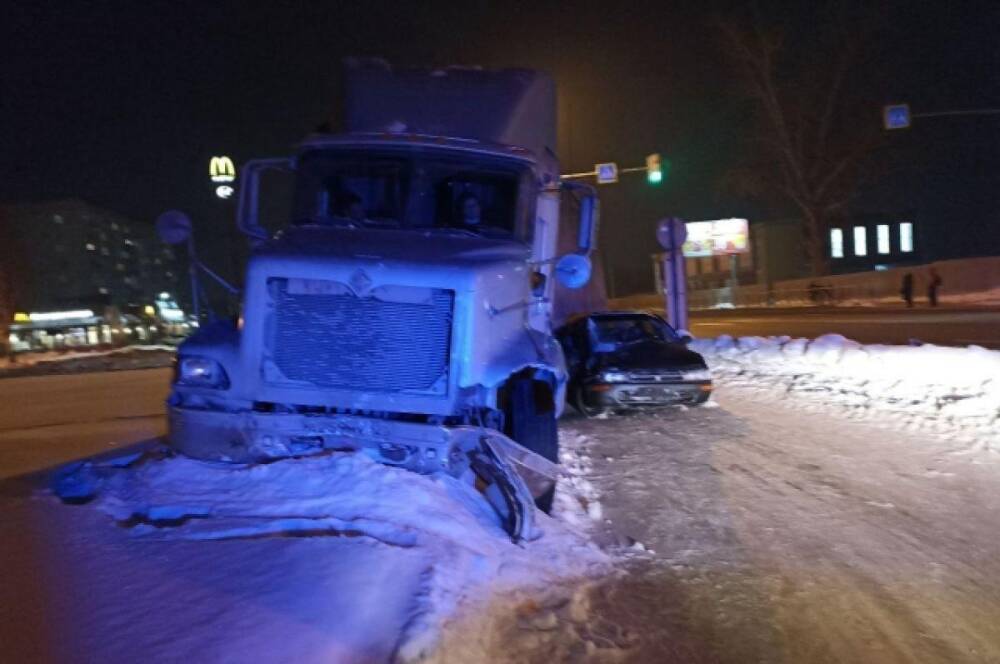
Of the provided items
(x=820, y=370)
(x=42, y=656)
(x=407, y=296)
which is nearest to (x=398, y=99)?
(x=407, y=296)

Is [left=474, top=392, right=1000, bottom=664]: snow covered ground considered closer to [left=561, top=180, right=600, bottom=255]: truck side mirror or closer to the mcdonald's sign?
[left=561, top=180, right=600, bottom=255]: truck side mirror

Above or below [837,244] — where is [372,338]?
below

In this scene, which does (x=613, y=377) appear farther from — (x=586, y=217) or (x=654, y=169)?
(x=654, y=169)

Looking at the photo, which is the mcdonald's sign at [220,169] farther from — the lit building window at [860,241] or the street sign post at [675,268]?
the lit building window at [860,241]

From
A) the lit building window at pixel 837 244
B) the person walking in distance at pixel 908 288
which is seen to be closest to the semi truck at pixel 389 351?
the person walking in distance at pixel 908 288

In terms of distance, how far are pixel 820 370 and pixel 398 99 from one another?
386 inches

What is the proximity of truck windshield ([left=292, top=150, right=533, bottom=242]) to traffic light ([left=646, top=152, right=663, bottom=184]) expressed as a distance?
769 inches

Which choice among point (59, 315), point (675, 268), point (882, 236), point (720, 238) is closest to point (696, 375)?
point (675, 268)

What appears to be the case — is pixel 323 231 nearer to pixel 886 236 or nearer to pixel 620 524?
pixel 620 524

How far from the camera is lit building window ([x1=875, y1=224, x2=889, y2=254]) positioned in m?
77.8

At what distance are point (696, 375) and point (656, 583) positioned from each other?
6.69 m

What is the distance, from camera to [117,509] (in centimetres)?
589

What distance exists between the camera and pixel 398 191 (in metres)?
8.28

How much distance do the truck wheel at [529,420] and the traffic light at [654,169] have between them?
2032 cm
